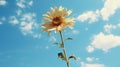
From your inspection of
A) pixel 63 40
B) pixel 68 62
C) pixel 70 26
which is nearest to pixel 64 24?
pixel 70 26

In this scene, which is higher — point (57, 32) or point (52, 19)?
point (52, 19)

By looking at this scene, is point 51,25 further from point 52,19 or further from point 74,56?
point 74,56

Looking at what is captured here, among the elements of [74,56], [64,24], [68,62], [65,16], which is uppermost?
[65,16]

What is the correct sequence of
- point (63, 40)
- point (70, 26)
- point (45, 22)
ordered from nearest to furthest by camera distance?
point (63, 40)
point (70, 26)
point (45, 22)

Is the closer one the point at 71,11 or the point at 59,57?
the point at 59,57

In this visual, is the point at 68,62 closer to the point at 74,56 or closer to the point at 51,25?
the point at 74,56

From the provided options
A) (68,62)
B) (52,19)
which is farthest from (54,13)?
(68,62)

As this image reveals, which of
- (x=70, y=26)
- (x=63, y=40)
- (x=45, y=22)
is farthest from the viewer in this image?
(x=45, y=22)
